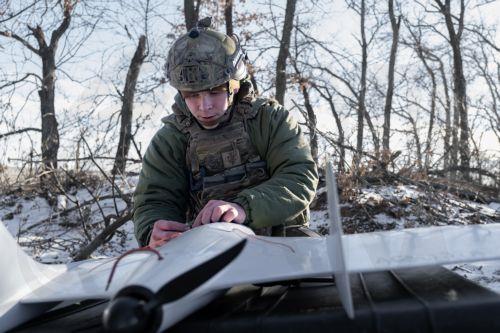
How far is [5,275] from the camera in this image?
1709 millimetres

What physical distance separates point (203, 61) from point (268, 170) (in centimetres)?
57

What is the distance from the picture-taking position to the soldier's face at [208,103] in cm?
231

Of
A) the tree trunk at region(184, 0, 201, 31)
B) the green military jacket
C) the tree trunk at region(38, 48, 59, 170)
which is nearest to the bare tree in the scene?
the tree trunk at region(38, 48, 59, 170)

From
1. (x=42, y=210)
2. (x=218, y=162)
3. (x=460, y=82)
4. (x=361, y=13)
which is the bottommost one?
(x=42, y=210)

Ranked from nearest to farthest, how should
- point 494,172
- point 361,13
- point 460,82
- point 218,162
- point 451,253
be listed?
point 451,253, point 218,162, point 494,172, point 460,82, point 361,13

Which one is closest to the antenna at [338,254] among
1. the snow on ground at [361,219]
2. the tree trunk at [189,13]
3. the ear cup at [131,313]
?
the ear cup at [131,313]

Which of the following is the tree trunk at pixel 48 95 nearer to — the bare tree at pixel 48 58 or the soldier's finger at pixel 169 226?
the bare tree at pixel 48 58

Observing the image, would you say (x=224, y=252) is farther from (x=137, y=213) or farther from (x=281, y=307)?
(x=137, y=213)

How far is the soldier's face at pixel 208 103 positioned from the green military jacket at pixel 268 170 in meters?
0.15

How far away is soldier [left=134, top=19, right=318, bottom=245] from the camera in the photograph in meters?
2.28

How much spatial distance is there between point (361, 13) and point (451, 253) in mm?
14702

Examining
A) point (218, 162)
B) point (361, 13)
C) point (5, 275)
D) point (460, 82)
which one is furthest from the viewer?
point (361, 13)

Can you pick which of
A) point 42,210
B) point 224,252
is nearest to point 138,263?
point 224,252

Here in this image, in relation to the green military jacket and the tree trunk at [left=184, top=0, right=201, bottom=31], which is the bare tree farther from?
the green military jacket
